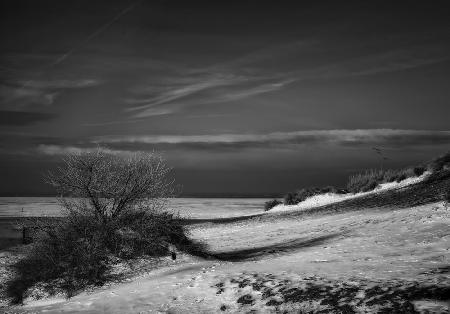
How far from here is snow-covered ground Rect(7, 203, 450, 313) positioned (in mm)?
8172

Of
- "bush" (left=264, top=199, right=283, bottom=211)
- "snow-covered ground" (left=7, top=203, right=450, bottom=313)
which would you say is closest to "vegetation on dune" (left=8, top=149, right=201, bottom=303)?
"snow-covered ground" (left=7, top=203, right=450, bottom=313)

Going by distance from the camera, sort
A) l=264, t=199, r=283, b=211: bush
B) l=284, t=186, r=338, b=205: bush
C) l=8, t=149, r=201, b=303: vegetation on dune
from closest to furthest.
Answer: l=8, t=149, r=201, b=303: vegetation on dune < l=284, t=186, r=338, b=205: bush < l=264, t=199, r=283, b=211: bush

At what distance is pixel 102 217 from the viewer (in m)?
15.9

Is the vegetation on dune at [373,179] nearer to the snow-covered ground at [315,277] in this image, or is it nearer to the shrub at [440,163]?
the shrub at [440,163]

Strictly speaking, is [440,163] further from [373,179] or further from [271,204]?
[271,204]

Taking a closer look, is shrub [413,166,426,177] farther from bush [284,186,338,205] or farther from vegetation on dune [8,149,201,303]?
vegetation on dune [8,149,201,303]

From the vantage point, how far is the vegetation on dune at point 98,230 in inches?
550

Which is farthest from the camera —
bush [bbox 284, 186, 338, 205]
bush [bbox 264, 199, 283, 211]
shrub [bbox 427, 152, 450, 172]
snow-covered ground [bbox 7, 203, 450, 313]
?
bush [bbox 264, 199, 283, 211]

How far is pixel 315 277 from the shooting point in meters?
9.68

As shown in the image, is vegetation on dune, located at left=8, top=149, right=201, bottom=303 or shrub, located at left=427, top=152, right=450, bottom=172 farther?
shrub, located at left=427, top=152, right=450, bottom=172

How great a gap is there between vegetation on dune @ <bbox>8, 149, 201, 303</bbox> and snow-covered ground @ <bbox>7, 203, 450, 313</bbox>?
131cm

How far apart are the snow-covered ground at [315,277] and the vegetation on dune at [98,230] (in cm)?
131

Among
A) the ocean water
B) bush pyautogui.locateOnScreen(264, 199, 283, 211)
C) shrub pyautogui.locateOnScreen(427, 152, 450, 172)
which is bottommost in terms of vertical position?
the ocean water

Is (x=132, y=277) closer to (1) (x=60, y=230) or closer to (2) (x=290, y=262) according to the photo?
(1) (x=60, y=230)
